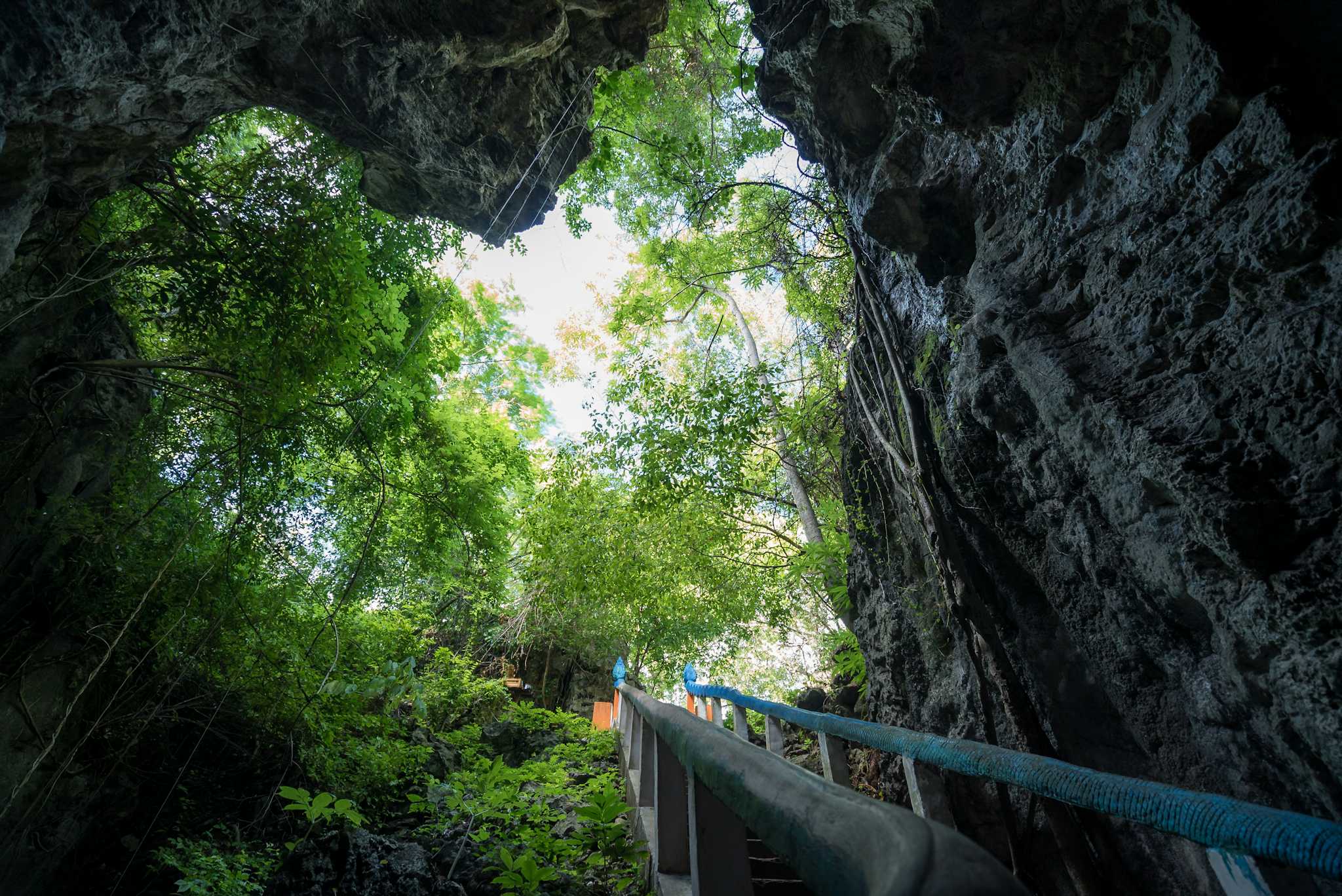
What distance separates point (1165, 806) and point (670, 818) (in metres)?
1.59

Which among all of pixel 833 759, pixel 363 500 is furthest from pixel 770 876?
pixel 363 500

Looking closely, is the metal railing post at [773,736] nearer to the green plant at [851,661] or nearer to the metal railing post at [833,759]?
the green plant at [851,661]

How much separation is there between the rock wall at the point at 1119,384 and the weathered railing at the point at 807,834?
1.37 meters

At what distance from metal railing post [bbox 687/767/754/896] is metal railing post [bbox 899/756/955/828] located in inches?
37.5

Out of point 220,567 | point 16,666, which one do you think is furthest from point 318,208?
point 16,666

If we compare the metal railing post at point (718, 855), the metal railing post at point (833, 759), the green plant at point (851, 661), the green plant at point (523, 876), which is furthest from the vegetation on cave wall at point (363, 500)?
the metal railing post at point (718, 855)

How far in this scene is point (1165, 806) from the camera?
0.92 meters

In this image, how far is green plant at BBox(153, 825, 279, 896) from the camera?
3.27 m

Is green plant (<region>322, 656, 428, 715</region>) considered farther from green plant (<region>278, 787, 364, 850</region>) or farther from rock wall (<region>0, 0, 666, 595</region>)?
rock wall (<region>0, 0, 666, 595</region>)

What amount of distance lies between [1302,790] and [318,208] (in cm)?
543

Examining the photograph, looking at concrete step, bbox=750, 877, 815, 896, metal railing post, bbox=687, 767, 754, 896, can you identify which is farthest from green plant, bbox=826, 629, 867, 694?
metal railing post, bbox=687, 767, 754, 896

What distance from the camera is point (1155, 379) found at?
1888mm

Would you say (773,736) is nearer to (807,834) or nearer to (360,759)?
(360,759)

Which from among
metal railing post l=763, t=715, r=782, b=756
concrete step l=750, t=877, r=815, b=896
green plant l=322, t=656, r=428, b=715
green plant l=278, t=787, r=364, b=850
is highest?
green plant l=322, t=656, r=428, b=715
